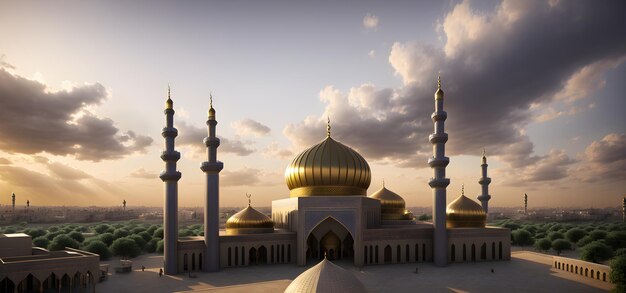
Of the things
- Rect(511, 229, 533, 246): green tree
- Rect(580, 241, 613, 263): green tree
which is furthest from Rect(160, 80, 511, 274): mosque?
Rect(511, 229, 533, 246): green tree

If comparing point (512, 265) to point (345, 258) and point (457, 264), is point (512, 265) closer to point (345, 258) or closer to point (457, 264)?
point (457, 264)

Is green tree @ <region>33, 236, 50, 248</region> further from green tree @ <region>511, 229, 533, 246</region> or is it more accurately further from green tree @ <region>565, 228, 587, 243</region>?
green tree @ <region>565, 228, 587, 243</region>

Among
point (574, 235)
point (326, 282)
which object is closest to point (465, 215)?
point (574, 235)

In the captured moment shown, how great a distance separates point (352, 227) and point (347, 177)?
431 cm

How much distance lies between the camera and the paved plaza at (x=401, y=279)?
2381 cm

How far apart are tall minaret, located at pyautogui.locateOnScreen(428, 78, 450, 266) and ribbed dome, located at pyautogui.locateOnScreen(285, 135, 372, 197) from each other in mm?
5888

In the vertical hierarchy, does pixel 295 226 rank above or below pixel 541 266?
above

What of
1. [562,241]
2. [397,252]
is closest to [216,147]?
[397,252]

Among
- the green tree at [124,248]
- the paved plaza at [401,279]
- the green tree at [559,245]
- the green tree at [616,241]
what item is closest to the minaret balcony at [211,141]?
the paved plaza at [401,279]

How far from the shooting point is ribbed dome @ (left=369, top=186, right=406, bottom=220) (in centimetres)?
4078

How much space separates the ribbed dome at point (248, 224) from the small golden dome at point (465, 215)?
15.7 metres

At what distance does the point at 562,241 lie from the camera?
40.9 meters

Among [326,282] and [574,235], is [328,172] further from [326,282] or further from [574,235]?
[574,235]

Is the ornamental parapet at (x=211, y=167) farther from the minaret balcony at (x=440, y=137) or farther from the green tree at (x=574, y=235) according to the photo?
the green tree at (x=574, y=235)
